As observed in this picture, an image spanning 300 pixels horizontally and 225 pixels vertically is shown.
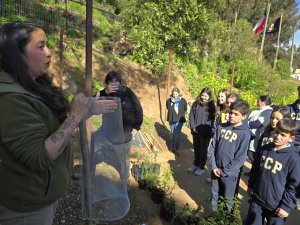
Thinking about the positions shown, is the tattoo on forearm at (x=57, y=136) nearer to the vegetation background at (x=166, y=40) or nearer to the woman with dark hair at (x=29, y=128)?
the woman with dark hair at (x=29, y=128)

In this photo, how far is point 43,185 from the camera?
5.08ft

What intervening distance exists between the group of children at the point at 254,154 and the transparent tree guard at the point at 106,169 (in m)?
1.54

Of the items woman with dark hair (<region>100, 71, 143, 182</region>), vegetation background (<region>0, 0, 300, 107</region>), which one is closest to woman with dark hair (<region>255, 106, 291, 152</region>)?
woman with dark hair (<region>100, 71, 143, 182</region>)

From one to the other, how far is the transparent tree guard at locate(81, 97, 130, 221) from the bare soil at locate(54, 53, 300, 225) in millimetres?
744

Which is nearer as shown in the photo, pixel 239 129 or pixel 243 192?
pixel 239 129

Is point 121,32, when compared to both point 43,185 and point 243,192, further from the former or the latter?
point 43,185

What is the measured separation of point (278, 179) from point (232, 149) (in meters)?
1.01

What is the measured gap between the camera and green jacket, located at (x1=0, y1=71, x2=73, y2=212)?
1.36m

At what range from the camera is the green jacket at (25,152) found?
1357 millimetres

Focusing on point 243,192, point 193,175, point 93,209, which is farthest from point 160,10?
point 93,209

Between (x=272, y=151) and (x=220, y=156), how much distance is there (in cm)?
100

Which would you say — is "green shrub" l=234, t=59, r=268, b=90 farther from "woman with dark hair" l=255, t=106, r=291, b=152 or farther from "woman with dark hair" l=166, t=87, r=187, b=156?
"woman with dark hair" l=255, t=106, r=291, b=152

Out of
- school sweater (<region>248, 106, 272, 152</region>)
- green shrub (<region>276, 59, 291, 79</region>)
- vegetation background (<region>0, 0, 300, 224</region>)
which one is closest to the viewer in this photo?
school sweater (<region>248, 106, 272, 152</region>)

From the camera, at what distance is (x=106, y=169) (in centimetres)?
256
